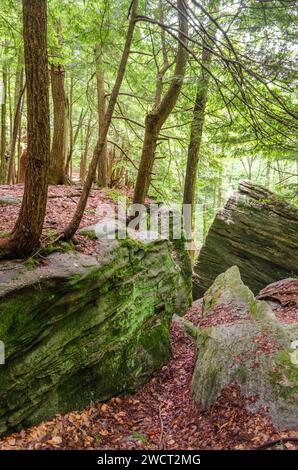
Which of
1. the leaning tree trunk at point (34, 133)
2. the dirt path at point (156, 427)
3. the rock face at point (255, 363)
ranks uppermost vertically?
the leaning tree trunk at point (34, 133)

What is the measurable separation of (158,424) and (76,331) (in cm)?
171

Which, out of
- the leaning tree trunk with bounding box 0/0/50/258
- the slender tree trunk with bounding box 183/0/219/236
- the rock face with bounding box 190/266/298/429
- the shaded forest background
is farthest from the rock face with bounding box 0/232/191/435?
the slender tree trunk with bounding box 183/0/219/236

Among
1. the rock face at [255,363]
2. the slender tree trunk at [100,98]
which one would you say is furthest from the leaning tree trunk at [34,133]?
the rock face at [255,363]

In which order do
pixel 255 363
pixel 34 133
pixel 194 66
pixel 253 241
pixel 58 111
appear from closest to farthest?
pixel 34 133 → pixel 255 363 → pixel 194 66 → pixel 58 111 → pixel 253 241

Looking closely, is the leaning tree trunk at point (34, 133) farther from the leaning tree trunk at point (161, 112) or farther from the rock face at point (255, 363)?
the leaning tree trunk at point (161, 112)

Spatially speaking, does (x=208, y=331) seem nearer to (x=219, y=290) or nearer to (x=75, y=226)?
(x=219, y=290)

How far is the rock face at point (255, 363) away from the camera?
13.0ft

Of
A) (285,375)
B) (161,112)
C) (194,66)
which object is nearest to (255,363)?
(285,375)

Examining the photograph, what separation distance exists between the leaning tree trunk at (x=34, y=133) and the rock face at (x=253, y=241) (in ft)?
24.5

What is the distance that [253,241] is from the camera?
10.6 meters

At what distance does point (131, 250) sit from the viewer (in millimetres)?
5828

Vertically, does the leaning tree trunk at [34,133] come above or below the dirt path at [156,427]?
above

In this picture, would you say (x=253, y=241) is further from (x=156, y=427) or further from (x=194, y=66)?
(x=156, y=427)
